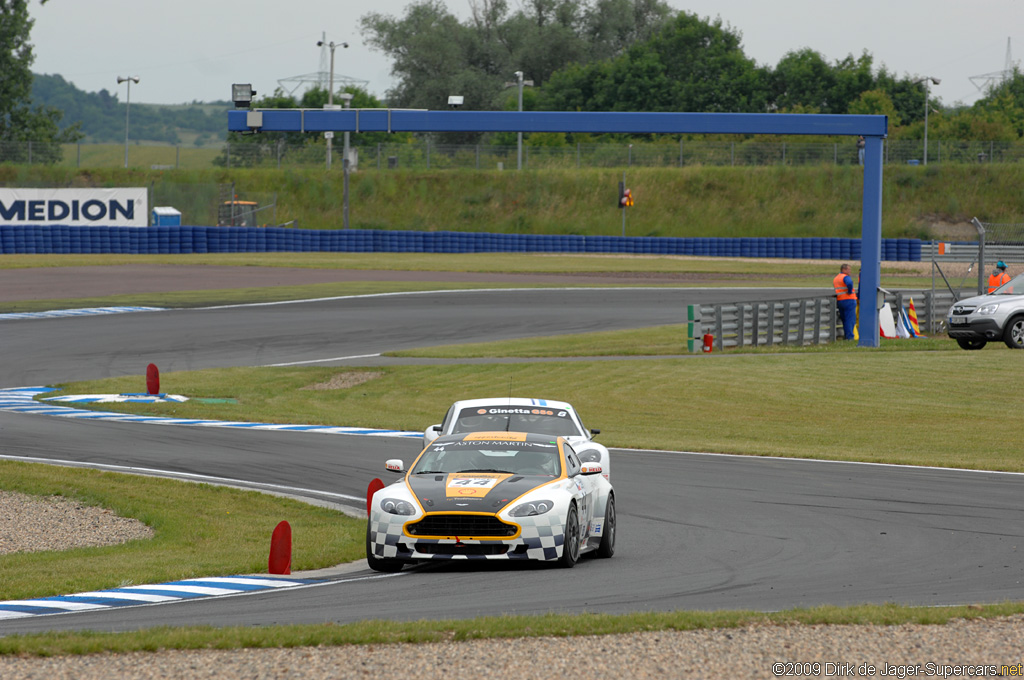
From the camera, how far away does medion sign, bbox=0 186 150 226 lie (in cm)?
5812

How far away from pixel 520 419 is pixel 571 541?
2.62 m

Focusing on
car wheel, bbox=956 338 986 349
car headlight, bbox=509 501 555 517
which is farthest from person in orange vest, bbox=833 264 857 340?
car headlight, bbox=509 501 555 517

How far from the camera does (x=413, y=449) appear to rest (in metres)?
18.4

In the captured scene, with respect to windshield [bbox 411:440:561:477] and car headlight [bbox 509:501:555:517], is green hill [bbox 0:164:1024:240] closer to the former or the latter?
windshield [bbox 411:440:561:477]

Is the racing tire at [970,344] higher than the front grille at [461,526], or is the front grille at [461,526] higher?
the racing tire at [970,344]

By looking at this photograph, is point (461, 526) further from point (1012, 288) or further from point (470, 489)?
point (1012, 288)

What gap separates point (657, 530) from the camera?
41.3 feet

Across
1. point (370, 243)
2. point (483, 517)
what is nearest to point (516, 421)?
point (483, 517)

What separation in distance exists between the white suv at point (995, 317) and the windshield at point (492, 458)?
63.4ft

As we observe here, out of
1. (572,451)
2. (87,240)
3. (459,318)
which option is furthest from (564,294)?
(572,451)

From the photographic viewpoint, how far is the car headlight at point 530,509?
10.2m

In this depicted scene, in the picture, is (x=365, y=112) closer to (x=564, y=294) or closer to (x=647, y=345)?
(x=647, y=345)

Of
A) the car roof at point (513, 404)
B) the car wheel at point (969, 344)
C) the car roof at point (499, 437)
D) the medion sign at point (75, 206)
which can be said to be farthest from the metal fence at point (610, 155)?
the car roof at point (499, 437)

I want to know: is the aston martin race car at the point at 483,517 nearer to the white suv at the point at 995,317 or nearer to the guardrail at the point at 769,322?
the guardrail at the point at 769,322
